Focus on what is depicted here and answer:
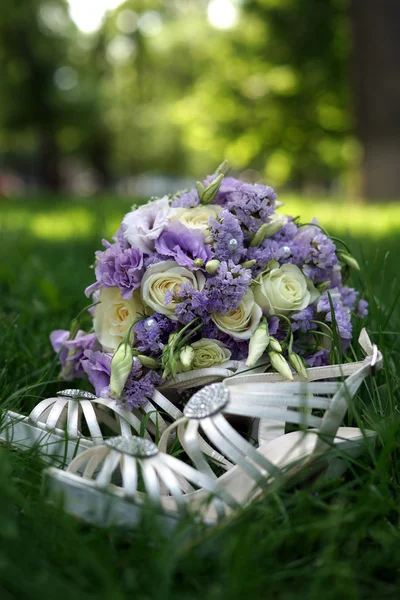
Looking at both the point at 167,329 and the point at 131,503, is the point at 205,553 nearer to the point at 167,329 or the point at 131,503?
the point at 131,503

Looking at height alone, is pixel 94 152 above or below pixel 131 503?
below

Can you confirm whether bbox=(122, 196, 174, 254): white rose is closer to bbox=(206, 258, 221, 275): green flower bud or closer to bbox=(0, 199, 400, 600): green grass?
bbox=(206, 258, 221, 275): green flower bud

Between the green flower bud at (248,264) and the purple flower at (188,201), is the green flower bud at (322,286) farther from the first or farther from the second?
the purple flower at (188,201)

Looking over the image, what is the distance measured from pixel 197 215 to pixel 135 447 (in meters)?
0.64

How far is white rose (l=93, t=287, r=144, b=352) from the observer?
→ 1.54m

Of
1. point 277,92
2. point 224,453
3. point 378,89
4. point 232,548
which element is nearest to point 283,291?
point 224,453

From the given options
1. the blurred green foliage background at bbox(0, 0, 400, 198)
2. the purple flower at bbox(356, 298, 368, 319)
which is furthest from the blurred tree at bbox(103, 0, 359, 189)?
the purple flower at bbox(356, 298, 368, 319)

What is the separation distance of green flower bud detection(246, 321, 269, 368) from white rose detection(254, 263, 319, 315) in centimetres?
12

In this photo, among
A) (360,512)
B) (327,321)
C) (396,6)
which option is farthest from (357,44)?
(360,512)

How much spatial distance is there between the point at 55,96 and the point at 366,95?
12.1 m

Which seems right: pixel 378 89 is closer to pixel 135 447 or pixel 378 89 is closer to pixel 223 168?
pixel 223 168

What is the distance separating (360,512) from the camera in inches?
41.8

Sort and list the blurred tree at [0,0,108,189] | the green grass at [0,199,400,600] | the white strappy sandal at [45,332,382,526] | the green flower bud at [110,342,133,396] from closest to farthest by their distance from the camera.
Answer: the green grass at [0,199,400,600]
the white strappy sandal at [45,332,382,526]
the green flower bud at [110,342,133,396]
the blurred tree at [0,0,108,189]

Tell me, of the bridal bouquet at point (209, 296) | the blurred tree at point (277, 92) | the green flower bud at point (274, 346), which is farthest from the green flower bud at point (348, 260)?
the blurred tree at point (277, 92)
